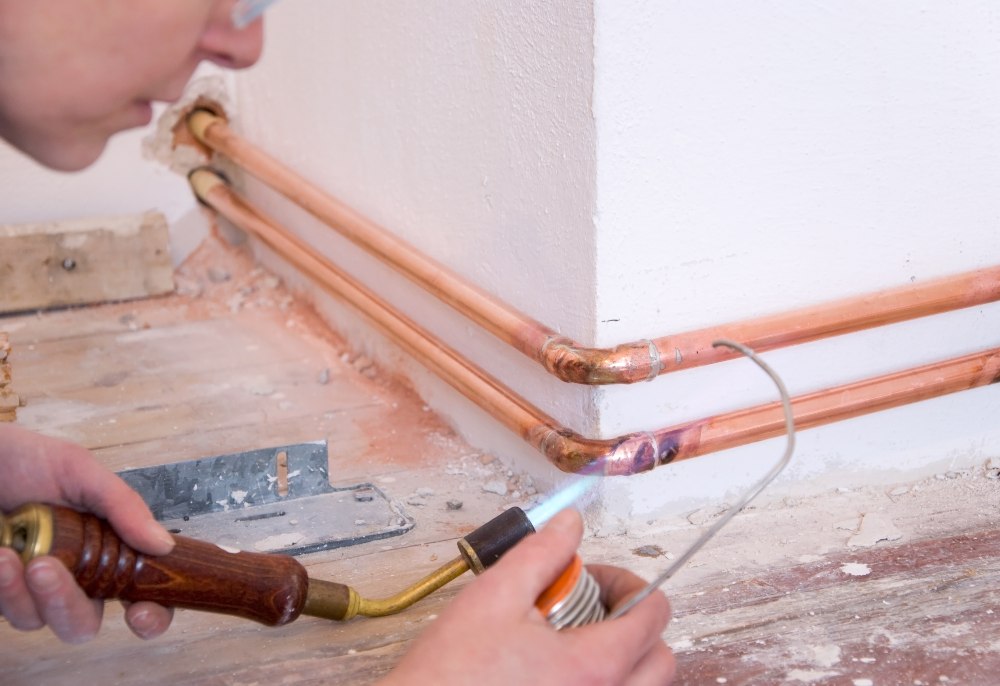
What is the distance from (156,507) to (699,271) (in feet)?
2.56

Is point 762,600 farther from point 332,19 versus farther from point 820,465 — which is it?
point 332,19

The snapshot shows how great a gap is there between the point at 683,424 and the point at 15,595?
788 millimetres

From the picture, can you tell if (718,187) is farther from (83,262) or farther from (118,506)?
(83,262)

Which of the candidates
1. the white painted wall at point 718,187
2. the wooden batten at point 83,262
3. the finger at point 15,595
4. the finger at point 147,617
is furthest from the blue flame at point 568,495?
the wooden batten at point 83,262

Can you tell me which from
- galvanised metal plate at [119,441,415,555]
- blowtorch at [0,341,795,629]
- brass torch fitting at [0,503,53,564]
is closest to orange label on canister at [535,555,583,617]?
blowtorch at [0,341,795,629]

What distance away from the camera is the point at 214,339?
2.25 metres

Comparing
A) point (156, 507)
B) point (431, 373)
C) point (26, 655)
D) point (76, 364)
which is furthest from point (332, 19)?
point (26, 655)

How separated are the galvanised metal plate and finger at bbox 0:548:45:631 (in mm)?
472

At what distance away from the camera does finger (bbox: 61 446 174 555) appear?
932 millimetres

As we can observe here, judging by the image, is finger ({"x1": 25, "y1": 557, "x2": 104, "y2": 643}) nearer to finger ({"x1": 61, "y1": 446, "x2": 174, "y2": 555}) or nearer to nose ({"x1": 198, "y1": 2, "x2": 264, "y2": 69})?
finger ({"x1": 61, "y1": 446, "x2": 174, "y2": 555})

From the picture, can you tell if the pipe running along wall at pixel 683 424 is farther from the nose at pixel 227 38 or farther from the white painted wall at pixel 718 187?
the nose at pixel 227 38

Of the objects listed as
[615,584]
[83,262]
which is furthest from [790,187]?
[83,262]

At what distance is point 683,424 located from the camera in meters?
1.34

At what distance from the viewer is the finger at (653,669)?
84 cm
